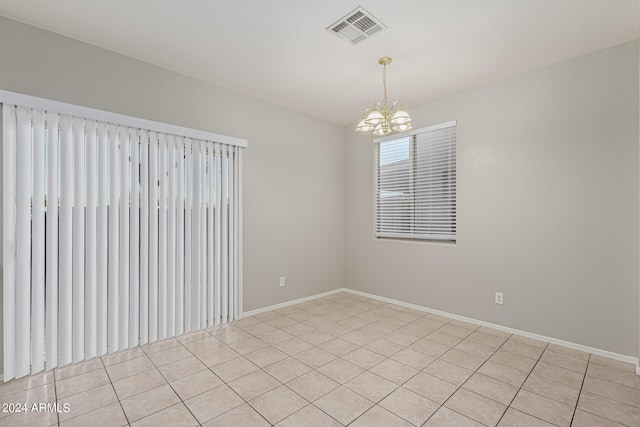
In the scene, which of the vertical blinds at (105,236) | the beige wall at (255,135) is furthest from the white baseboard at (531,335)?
the vertical blinds at (105,236)

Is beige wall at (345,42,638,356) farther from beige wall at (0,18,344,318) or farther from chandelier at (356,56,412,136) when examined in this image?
beige wall at (0,18,344,318)

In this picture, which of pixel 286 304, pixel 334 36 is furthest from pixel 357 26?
pixel 286 304

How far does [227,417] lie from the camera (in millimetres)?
1949

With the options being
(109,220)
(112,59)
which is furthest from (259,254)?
(112,59)

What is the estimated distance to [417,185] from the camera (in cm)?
423

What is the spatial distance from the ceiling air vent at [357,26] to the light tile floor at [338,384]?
111 inches

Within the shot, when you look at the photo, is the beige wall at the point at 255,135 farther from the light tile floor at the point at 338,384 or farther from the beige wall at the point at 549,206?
the beige wall at the point at 549,206

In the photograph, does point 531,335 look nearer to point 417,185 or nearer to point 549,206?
point 549,206

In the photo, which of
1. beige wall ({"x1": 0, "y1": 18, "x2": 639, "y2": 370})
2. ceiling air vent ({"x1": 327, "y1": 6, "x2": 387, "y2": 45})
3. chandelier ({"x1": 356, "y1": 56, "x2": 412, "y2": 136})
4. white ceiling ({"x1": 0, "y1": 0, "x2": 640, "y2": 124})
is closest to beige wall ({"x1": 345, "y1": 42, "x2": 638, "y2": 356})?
beige wall ({"x1": 0, "y1": 18, "x2": 639, "y2": 370})

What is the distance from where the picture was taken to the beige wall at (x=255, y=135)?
2.55 meters

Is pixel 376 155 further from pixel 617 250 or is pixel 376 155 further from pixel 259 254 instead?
pixel 617 250

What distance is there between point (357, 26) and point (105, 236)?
113 inches

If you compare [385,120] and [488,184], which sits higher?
[385,120]

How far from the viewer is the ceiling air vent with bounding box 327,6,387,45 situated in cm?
233
